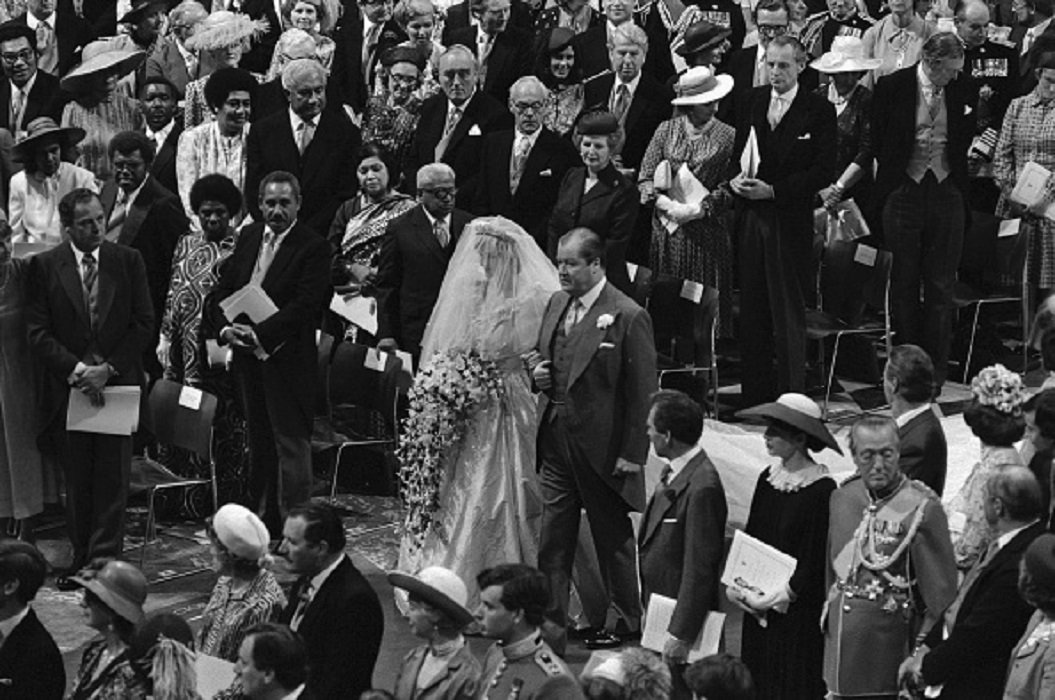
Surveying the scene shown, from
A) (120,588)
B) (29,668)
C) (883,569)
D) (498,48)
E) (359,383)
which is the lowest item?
(359,383)

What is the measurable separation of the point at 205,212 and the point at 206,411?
1298 millimetres

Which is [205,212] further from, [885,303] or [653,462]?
[885,303]

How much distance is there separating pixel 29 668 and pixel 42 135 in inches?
198

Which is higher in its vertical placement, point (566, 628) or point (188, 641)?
point (188, 641)


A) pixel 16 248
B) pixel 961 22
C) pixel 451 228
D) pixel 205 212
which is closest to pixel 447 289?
pixel 451 228

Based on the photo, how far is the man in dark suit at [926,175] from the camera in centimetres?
1496

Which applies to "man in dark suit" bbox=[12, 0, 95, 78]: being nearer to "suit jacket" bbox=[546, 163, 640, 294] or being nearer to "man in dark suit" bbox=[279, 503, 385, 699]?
"suit jacket" bbox=[546, 163, 640, 294]

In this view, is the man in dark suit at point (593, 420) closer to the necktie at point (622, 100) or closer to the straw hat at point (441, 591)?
the straw hat at point (441, 591)

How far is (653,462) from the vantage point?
1348cm

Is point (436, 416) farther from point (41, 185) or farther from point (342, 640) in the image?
point (41, 185)

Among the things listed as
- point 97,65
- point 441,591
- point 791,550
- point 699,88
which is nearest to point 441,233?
point 699,88

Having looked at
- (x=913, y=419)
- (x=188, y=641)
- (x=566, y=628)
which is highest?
(x=913, y=419)

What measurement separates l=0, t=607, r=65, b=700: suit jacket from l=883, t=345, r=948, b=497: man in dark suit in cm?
336

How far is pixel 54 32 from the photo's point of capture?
687 inches
